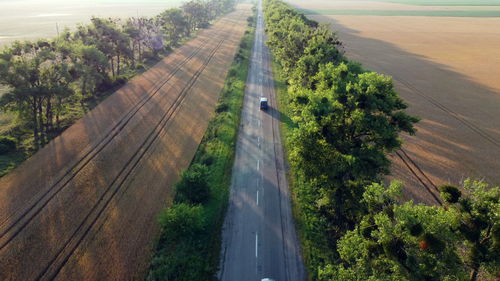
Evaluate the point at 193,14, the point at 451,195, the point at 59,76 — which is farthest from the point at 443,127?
the point at 193,14

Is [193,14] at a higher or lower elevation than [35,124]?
higher

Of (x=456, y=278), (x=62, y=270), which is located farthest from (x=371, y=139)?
(x=62, y=270)

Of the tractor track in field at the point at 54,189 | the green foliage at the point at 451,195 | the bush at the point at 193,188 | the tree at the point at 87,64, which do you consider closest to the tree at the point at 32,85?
the tree at the point at 87,64

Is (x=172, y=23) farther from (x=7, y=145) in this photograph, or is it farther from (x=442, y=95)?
(x=442, y=95)

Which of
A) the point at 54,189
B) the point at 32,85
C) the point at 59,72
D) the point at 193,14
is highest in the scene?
the point at 193,14

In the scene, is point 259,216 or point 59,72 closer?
point 259,216

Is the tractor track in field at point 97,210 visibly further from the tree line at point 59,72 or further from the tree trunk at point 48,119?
the tree trunk at point 48,119

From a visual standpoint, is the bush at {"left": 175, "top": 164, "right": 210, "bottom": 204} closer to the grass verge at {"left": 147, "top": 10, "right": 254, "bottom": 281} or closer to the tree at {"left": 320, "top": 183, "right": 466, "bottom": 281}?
the grass verge at {"left": 147, "top": 10, "right": 254, "bottom": 281}
